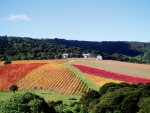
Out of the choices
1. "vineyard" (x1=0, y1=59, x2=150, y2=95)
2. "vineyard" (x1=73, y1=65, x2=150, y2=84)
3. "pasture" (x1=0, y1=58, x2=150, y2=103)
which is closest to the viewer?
"pasture" (x1=0, y1=58, x2=150, y2=103)

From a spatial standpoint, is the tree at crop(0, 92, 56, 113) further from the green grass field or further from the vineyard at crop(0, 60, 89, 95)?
the vineyard at crop(0, 60, 89, 95)

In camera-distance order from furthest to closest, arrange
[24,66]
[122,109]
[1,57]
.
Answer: [1,57], [24,66], [122,109]

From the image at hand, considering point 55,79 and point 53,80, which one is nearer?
point 53,80

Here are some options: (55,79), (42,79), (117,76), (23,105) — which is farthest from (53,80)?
(23,105)

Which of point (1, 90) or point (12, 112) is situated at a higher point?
point (12, 112)

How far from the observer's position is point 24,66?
225 feet

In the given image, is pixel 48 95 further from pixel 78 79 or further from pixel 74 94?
pixel 78 79

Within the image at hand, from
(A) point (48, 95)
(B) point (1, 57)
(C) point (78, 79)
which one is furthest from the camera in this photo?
(B) point (1, 57)

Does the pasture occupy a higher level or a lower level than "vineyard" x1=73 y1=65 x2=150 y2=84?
lower

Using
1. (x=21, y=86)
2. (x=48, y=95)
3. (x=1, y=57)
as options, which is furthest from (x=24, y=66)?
(x=1, y=57)

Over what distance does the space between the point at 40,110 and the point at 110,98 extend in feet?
39.5

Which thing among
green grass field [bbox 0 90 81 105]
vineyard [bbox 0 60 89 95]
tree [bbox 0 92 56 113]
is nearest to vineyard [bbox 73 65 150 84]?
vineyard [bbox 0 60 89 95]

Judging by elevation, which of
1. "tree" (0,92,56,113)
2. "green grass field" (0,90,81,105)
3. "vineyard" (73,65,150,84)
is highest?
"tree" (0,92,56,113)

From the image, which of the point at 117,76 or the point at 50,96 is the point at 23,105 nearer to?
the point at 50,96
